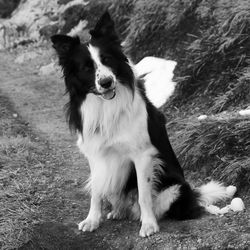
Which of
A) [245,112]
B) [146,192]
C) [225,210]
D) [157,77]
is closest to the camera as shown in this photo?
[146,192]

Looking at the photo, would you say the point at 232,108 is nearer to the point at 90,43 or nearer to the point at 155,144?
the point at 155,144

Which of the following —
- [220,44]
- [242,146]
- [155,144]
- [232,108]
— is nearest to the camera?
[155,144]

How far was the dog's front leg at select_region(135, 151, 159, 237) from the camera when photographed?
3639mm

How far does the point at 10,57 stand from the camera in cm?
1098

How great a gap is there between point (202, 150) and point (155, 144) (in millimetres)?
1121

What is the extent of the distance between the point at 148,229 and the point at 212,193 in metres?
0.71

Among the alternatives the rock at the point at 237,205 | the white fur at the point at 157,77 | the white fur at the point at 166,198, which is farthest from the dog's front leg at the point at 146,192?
the white fur at the point at 157,77

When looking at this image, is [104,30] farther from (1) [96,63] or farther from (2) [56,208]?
(2) [56,208]

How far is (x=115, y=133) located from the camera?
364cm

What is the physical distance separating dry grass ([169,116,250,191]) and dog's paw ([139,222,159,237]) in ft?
2.98

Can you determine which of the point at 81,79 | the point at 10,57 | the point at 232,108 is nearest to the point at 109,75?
the point at 81,79

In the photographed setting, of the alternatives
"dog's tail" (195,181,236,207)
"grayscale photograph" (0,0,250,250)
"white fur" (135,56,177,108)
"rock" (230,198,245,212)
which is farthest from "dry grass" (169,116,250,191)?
"white fur" (135,56,177,108)

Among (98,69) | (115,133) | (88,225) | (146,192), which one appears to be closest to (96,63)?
(98,69)

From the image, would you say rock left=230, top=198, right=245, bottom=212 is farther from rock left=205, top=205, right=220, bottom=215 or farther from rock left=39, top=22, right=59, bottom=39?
rock left=39, top=22, right=59, bottom=39
